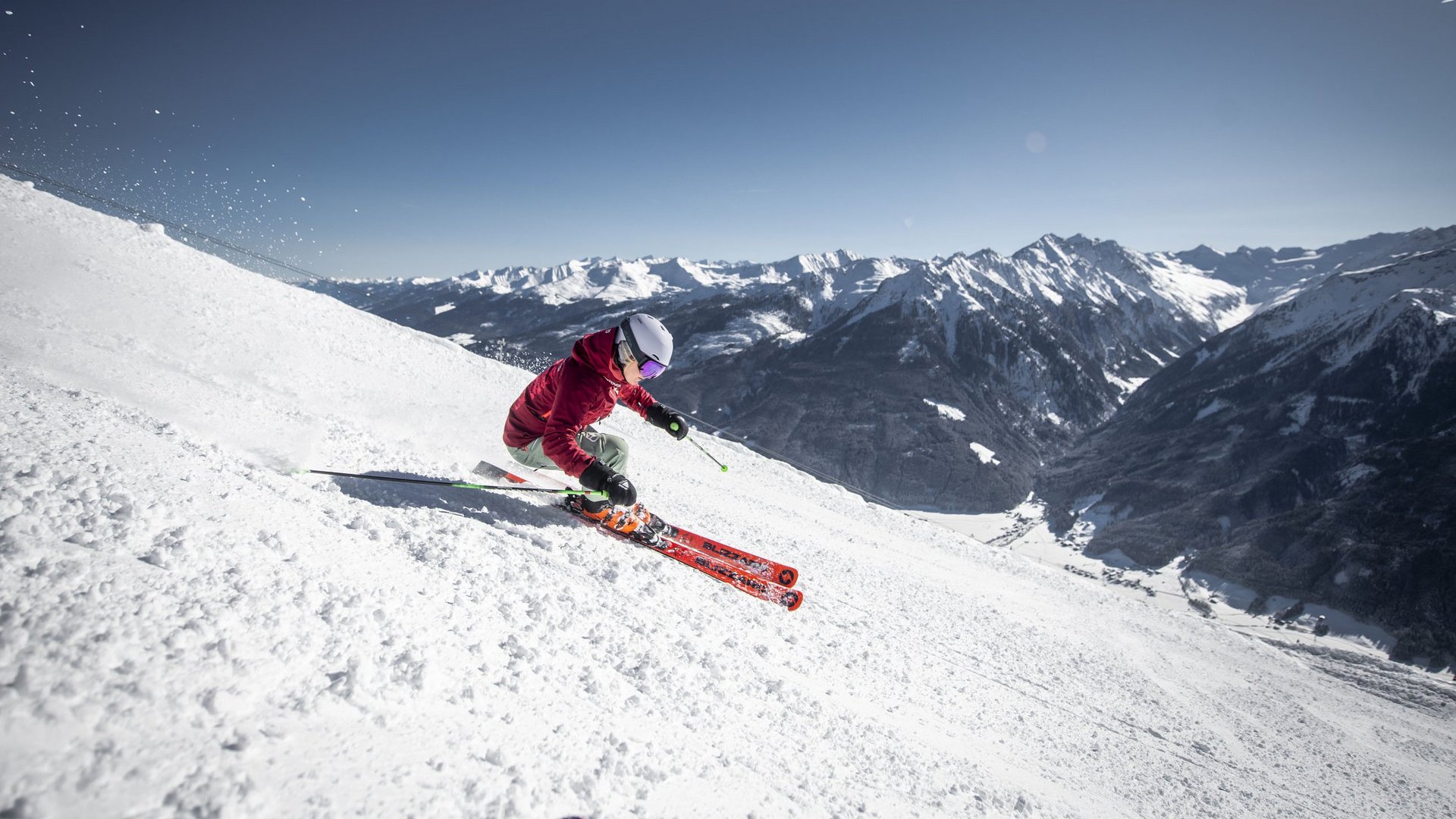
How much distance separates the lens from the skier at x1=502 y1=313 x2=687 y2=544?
6.89 m

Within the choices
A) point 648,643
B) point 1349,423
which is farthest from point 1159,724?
point 1349,423

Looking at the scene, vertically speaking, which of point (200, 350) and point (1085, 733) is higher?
point (200, 350)

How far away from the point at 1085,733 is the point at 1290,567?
164 m

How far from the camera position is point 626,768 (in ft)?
14.1

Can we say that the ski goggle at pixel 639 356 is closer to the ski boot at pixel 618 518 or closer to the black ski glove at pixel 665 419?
the black ski glove at pixel 665 419

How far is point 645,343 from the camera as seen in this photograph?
7.19 metres

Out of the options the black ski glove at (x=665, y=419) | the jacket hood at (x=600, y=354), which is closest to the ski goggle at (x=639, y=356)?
the jacket hood at (x=600, y=354)

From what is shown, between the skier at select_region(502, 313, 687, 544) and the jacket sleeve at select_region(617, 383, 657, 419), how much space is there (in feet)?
0.16

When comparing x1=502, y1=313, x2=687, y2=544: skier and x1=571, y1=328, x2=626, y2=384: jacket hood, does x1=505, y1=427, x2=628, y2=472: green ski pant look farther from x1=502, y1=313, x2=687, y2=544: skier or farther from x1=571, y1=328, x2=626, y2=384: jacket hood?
x1=571, y1=328, x2=626, y2=384: jacket hood

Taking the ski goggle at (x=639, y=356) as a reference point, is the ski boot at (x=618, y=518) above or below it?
below

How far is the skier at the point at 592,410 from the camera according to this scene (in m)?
6.89

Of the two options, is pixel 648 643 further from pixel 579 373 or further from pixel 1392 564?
pixel 1392 564

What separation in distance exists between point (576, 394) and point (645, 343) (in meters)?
1.10

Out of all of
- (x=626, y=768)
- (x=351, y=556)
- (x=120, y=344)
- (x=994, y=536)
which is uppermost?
(x=120, y=344)
